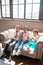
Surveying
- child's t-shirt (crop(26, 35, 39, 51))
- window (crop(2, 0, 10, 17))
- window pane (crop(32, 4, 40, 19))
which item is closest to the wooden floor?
child's t-shirt (crop(26, 35, 39, 51))

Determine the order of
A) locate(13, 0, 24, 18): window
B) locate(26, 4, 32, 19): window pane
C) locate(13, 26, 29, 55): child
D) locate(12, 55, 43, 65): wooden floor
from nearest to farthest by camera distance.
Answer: locate(12, 55, 43, 65): wooden floor
locate(13, 26, 29, 55): child
locate(26, 4, 32, 19): window pane
locate(13, 0, 24, 18): window

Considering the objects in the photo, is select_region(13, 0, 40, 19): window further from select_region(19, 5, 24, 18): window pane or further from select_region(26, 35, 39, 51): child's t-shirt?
select_region(26, 35, 39, 51): child's t-shirt

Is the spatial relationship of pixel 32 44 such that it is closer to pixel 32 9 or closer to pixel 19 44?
pixel 19 44

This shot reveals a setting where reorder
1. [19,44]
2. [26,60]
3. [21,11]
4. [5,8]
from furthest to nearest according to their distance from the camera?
1. [5,8]
2. [21,11]
3. [19,44]
4. [26,60]

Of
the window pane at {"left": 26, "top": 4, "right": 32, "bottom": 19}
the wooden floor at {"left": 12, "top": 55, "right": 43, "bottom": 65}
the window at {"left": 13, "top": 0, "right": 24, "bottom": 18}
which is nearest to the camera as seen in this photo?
the wooden floor at {"left": 12, "top": 55, "right": 43, "bottom": 65}

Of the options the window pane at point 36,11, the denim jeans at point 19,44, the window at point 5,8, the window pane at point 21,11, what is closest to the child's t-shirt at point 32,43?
the denim jeans at point 19,44

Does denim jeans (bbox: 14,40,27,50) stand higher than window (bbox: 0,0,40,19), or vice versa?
window (bbox: 0,0,40,19)

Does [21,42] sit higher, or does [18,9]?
[18,9]

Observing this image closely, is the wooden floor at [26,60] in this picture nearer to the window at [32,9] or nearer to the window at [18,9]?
the window at [32,9]

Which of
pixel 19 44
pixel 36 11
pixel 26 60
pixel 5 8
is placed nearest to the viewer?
pixel 26 60

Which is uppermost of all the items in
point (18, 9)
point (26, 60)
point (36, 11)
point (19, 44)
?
point (18, 9)

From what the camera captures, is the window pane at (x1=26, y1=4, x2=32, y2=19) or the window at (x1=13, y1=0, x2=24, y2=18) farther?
the window at (x1=13, y1=0, x2=24, y2=18)

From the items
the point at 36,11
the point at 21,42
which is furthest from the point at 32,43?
the point at 36,11

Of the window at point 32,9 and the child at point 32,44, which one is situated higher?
the window at point 32,9
